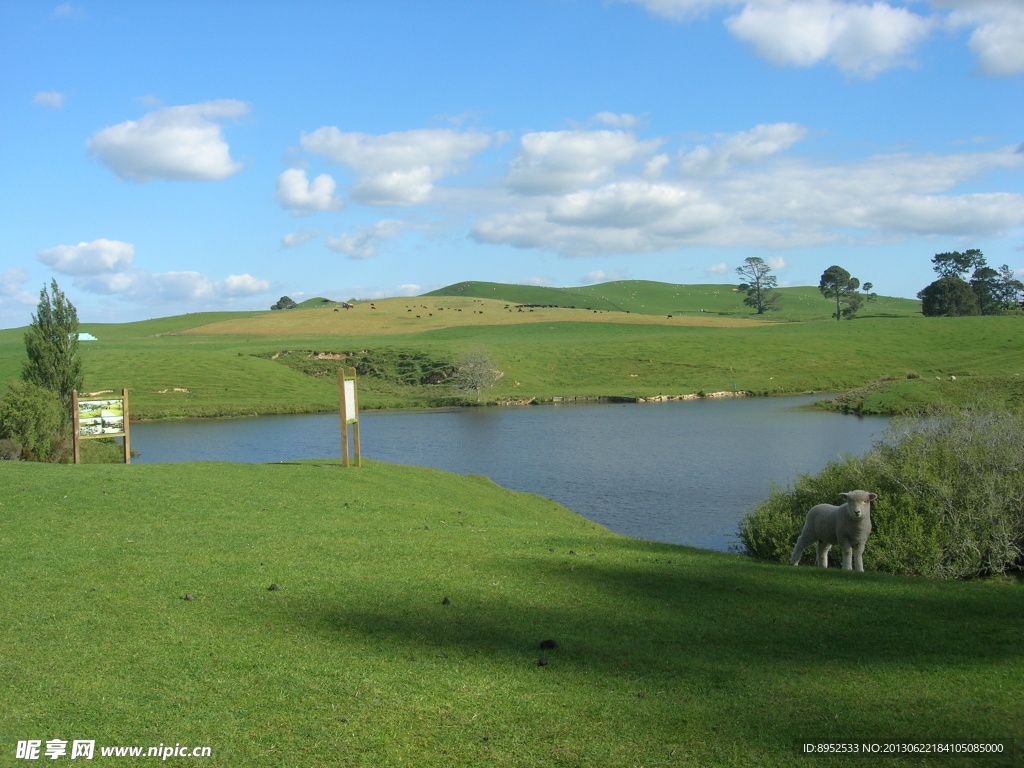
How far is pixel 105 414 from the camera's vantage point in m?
25.0

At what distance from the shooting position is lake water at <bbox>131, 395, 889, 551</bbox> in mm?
28688

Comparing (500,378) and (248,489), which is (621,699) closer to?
(248,489)

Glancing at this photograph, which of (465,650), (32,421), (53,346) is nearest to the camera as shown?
(465,650)

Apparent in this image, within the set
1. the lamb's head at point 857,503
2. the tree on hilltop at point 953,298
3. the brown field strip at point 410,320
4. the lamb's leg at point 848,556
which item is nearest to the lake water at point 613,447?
the lamb's leg at point 848,556

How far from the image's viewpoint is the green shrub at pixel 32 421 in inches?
1189

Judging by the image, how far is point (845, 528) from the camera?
534 inches

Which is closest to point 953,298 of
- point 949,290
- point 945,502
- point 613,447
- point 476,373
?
point 949,290

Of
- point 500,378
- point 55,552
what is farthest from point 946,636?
point 500,378

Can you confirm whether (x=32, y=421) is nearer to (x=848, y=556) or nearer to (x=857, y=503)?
(x=848, y=556)

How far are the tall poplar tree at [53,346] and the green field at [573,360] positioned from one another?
3567 cm

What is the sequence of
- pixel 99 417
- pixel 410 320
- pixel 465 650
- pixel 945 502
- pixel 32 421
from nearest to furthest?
pixel 465 650 < pixel 945 502 < pixel 99 417 < pixel 32 421 < pixel 410 320

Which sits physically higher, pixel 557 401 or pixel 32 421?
pixel 32 421

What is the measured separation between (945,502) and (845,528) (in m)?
4.96

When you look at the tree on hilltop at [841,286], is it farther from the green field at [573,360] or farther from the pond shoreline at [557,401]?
the pond shoreline at [557,401]
